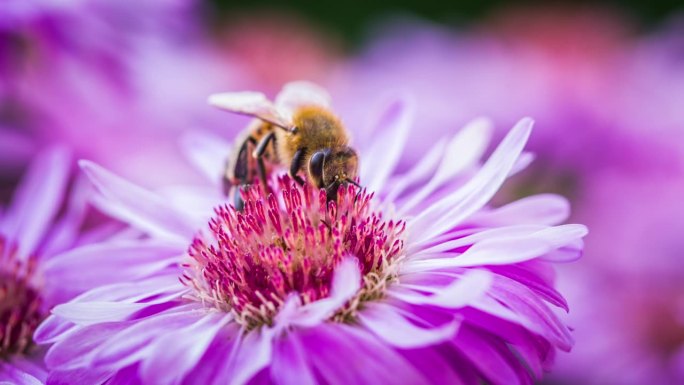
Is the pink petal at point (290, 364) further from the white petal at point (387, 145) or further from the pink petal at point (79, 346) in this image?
the white petal at point (387, 145)

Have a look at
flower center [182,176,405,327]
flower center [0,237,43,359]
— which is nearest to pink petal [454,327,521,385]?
flower center [182,176,405,327]

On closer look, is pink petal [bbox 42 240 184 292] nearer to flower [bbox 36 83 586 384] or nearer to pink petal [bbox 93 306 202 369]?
flower [bbox 36 83 586 384]

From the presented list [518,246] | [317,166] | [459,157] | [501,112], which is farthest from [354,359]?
[501,112]

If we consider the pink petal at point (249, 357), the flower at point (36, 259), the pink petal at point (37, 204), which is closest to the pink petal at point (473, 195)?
the pink petal at point (249, 357)

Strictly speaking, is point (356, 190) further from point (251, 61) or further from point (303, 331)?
point (251, 61)

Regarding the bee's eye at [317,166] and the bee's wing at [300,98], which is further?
the bee's wing at [300,98]

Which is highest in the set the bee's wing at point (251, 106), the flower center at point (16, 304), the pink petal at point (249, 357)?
the bee's wing at point (251, 106)

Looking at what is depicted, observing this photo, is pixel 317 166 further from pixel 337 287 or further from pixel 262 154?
pixel 337 287

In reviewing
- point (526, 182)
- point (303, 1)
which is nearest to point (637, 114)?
point (526, 182)
